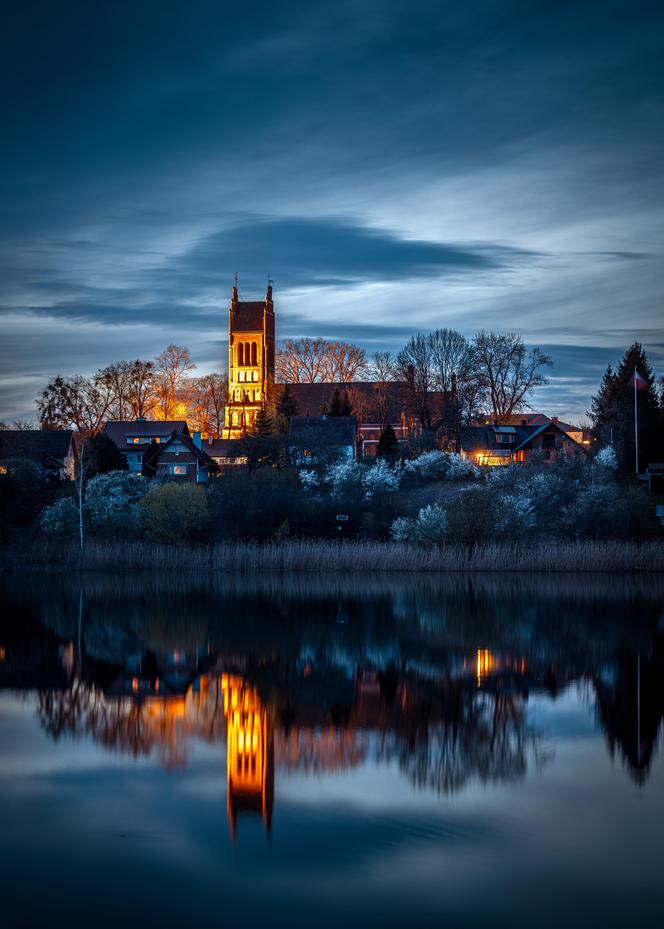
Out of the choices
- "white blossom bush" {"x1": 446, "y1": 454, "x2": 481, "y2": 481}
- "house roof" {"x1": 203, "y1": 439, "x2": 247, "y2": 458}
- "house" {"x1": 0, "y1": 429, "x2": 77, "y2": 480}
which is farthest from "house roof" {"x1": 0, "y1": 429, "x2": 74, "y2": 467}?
"white blossom bush" {"x1": 446, "y1": 454, "x2": 481, "y2": 481}

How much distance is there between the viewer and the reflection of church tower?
10.9m

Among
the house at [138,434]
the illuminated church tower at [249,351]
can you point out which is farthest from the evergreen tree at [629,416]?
the illuminated church tower at [249,351]

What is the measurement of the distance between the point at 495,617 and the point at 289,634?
19.5 ft

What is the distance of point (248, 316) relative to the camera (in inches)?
5202

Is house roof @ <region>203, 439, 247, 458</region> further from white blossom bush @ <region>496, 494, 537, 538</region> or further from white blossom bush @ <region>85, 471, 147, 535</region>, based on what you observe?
white blossom bush @ <region>496, 494, 537, 538</region>

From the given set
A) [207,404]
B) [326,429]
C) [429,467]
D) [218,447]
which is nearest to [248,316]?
[207,404]

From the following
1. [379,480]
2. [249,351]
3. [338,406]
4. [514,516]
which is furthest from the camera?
[249,351]

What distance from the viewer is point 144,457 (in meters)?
73.9

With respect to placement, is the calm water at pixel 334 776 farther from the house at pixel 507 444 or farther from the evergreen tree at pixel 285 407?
the evergreen tree at pixel 285 407

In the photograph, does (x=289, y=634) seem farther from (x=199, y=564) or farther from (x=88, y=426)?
(x=88, y=426)

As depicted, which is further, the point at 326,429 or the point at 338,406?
the point at 338,406

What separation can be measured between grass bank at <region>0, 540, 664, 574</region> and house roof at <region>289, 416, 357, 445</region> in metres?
24.5

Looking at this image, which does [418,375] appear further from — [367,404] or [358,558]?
[358,558]

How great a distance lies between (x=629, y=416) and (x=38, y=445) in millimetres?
37803
